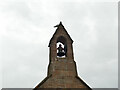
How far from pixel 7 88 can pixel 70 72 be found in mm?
8512

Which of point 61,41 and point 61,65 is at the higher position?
point 61,41

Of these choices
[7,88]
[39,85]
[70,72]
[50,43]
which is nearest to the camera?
[39,85]

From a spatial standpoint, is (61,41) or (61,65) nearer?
(61,65)

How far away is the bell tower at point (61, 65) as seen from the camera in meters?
16.3

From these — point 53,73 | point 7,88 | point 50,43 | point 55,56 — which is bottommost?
point 7,88

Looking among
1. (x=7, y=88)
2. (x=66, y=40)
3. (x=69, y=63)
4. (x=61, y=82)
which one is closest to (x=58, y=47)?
(x=66, y=40)

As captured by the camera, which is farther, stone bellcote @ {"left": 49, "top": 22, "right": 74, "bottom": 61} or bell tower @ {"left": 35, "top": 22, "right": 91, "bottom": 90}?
stone bellcote @ {"left": 49, "top": 22, "right": 74, "bottom": 61}

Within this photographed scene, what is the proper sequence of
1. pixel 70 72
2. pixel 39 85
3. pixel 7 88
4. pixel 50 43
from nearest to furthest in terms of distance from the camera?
pixel 39 85 → pixel 70 72 → pixel 50 43 → pixel 7 88

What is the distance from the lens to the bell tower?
16.3m

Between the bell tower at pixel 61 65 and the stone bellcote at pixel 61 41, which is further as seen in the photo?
the stone bellcote at pixel 61 41

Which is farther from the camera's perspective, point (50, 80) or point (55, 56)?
point (55, 56)

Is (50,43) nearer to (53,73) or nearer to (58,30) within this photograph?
(58,30)

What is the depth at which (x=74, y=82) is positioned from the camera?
1666 centimetres

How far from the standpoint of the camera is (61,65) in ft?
57.3
